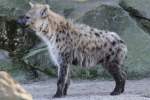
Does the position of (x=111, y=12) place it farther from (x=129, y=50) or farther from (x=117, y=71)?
(x=117, y=71)

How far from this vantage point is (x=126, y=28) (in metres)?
11.2

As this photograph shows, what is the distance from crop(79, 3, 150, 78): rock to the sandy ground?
548 mm

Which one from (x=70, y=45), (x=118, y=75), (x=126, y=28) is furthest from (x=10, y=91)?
(x=126, y=28)

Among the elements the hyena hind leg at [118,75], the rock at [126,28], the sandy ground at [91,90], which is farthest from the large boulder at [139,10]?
the hyena hind leg at [118,75]

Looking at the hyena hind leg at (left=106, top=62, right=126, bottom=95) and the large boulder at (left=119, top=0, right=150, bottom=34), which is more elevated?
the large boulder at (left=119, top=0, right=150, bottom=34)

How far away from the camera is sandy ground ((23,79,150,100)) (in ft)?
27.1

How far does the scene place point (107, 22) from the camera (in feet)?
37.0

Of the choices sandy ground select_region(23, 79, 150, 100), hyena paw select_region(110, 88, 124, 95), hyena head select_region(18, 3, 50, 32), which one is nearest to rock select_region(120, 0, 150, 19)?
sandy ground select_region(23, 79, 150, 100)

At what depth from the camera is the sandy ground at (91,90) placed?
8.26 metres

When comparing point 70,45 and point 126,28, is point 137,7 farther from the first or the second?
point 70,45

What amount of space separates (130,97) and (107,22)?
3375 mm

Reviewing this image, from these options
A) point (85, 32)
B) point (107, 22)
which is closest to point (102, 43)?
point (85, 32)

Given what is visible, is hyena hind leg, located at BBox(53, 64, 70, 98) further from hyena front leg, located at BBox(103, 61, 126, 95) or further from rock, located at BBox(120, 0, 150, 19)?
rock, located at BBox(120, 0, 150, 19)

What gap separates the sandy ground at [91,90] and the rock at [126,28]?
55cm
